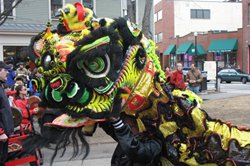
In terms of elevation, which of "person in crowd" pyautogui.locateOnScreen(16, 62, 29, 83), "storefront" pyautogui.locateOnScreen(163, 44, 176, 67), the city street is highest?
"storefront" pyautogui.locateOnScreen(163, 44, 176, 67)

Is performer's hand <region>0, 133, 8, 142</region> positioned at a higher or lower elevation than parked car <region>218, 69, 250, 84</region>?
higher

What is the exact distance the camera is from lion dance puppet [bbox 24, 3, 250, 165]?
1.94m

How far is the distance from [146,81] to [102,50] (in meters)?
0.36

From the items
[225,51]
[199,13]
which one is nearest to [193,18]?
[199,13]

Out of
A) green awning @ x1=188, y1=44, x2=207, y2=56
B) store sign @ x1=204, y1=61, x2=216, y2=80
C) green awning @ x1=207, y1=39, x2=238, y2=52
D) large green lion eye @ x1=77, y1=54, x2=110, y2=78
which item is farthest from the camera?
green awning @ x1=188, y1=44, x2=207, y2=56

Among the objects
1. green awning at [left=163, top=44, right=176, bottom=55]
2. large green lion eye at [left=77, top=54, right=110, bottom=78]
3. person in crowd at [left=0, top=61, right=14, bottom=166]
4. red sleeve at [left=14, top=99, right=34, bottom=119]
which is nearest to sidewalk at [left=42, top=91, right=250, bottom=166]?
large green lion eye at [left=77, top=54, right=110, bottom=78]

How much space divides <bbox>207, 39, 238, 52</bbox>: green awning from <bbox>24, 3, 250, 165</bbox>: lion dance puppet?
4365 cm

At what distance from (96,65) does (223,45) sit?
45348mm

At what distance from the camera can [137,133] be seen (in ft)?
7.48

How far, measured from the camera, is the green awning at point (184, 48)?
50.1 metres

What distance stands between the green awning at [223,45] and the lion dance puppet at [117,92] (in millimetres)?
43651

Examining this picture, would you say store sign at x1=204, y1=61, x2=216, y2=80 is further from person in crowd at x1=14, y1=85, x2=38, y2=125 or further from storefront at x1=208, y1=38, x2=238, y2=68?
storefront at x1=208, y1=38, x2=238, y2=68

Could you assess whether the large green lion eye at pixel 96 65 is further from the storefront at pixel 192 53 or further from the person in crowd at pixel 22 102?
the storefront at pixel 192 53

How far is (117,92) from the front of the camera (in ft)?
6.66
